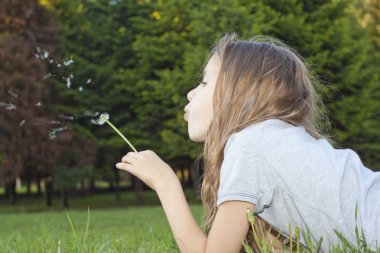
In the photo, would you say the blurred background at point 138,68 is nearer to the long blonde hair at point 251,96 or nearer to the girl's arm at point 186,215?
the long blonde hair at point 251,96

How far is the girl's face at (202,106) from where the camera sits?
294 centimetres

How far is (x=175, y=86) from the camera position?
87.6ft

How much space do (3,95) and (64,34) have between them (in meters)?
7.25

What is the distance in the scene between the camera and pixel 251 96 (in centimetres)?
284

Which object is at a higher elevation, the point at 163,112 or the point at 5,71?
the point at 5,71

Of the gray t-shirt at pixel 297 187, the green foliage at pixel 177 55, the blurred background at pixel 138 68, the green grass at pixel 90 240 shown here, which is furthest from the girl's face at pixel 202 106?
the blurred background at pixel 138 68

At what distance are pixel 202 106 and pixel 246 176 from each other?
55 centimetres

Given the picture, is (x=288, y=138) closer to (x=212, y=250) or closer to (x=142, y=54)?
(x=212, y=250)

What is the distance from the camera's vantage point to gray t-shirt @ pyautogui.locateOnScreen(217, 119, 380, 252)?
2535 mm

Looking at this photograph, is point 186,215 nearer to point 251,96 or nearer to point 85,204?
point 251,96

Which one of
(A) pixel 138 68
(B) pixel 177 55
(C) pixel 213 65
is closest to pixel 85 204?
(A) pixel 138 68

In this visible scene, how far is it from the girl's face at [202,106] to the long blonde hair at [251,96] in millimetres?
44

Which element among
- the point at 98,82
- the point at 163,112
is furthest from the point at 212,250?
the point at 98,82

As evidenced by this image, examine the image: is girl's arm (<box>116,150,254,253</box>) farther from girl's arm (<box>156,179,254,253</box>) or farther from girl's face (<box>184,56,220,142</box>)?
girl's face (<box>184,56,220,142</box>)
